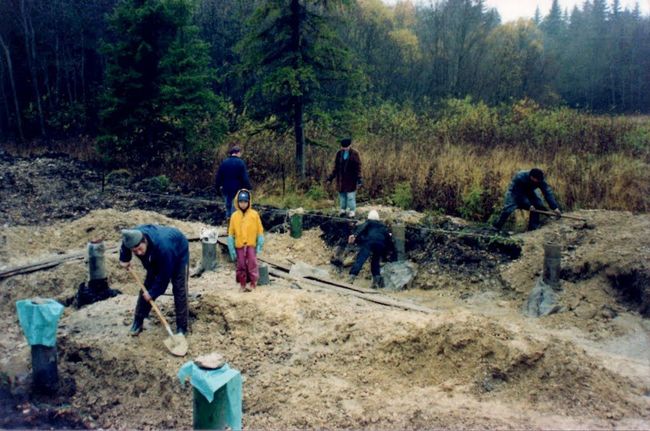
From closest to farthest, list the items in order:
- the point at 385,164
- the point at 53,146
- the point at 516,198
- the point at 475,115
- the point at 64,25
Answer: the point at 516,198, the point at 385,164, the point at 475,115, the point at 53,146, the point at 64,25

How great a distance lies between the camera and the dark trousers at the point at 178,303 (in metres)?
6.70

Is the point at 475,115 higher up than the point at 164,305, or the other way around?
the point at 475,115

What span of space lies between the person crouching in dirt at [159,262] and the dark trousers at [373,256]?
3.73m

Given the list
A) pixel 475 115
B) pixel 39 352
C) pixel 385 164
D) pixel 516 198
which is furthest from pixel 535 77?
pixel 39 352

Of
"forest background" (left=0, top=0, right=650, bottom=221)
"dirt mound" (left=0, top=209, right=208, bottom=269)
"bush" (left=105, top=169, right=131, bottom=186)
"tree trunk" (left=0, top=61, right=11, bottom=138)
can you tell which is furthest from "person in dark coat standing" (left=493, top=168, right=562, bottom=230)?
"tree trunk" (left=0, top=61, right=11, bottom=138)

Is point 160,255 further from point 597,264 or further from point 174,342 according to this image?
point 597,264

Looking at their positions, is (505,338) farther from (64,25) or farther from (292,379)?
(64,25)

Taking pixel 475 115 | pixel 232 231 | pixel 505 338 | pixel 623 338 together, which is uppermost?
pixel 475 115

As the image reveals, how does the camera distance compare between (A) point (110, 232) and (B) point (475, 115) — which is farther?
(B) point (475, 115)

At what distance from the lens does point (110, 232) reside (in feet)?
36.4

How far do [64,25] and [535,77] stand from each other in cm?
2601

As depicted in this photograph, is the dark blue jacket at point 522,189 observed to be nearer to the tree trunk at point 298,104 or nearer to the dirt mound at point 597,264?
the dirt mound at point 597,264

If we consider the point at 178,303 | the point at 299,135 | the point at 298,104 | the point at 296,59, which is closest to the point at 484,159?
the point at 299,135

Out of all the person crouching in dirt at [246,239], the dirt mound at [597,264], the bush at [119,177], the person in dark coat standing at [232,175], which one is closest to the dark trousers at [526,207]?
the dirt mound at [597,264]
